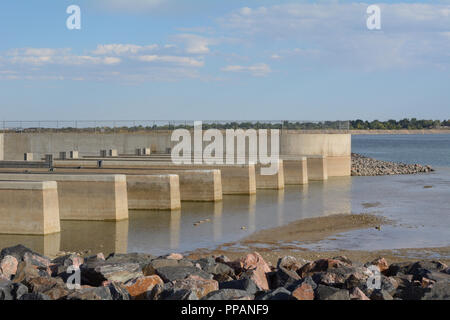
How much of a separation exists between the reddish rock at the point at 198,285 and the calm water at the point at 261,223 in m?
9.38

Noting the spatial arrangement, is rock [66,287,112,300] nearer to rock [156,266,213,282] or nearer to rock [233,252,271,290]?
rock [156,266,213,282]

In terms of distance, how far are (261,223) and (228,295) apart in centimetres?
1723

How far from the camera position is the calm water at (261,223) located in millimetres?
22219

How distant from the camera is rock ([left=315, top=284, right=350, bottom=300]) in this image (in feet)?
35.6

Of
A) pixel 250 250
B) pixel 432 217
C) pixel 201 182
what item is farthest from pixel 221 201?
pixel 250 250

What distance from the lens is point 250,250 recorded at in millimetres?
21125

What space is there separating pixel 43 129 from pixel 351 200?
39647 mm

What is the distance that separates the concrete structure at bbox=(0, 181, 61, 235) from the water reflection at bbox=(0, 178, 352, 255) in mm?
456

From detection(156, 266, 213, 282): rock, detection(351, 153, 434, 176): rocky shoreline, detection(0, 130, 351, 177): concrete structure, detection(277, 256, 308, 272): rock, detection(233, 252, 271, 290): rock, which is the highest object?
detection(0, 130, 351, 177): concrete structure

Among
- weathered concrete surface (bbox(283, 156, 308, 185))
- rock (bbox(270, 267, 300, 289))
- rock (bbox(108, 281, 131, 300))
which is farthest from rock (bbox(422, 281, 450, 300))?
weathered concrete surface (bbox(283, 156, 308, 185))

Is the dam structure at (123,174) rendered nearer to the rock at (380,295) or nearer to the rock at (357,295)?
the rock at (357,295)

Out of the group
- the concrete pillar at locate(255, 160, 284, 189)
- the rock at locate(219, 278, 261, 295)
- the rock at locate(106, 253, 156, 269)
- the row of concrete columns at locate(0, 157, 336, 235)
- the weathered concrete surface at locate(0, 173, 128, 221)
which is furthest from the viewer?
the concrete pillar at locate(255, 160, 284, 189)

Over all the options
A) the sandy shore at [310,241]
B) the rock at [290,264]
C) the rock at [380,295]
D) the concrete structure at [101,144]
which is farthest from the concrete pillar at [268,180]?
the rock at [380,295]
